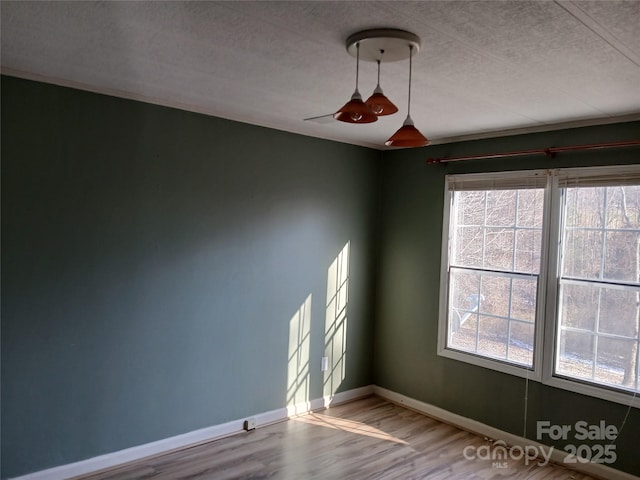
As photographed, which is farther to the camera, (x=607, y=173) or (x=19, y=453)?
(x=607, y=173)

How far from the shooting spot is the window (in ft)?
11.0

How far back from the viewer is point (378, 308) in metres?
4.90

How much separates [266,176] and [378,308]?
177cm

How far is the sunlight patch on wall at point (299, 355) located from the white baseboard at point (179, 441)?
104mm

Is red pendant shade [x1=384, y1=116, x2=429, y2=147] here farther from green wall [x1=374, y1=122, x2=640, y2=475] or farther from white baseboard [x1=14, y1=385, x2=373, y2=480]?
white baseboard [x1=14, y1=385, x2=373, y2=480]

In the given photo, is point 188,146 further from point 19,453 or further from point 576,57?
point 576,57

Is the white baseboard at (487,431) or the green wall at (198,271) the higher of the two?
the green wall at (198,271)

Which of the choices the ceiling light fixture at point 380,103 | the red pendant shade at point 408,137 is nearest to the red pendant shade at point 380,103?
the ceiling light fixture at point 380,103

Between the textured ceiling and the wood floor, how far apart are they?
7.88ft

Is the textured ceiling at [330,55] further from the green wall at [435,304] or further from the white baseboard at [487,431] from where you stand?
the white baseboard at [487,431]

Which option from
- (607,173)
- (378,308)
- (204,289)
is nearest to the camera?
(607,173)

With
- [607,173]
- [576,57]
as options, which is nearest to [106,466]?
[576,57]

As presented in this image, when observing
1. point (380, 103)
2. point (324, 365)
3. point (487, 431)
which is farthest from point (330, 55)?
point (487, 431)

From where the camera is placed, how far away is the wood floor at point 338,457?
330cm
